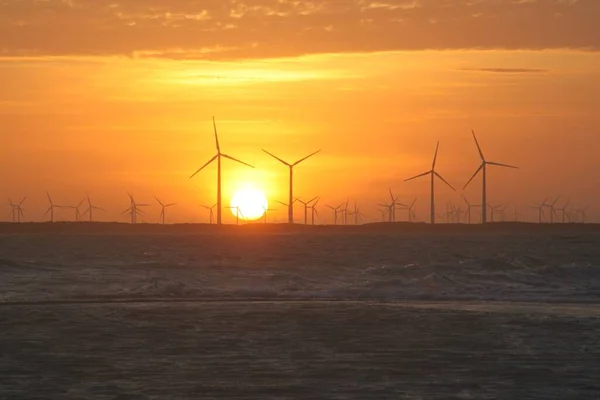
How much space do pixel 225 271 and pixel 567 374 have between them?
5801 cm

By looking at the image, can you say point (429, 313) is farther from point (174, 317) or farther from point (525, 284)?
point (525, 284)

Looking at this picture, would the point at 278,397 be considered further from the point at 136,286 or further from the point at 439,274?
the point at 439,274

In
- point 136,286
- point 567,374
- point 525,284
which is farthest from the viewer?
point 525,284

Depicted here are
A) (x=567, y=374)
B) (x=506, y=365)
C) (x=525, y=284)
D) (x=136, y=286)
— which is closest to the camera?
(x=567, y=374)

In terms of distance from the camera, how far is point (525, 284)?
2756 inches

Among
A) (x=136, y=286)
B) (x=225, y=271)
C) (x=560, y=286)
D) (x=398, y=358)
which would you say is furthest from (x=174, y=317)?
(x=225, y=271)

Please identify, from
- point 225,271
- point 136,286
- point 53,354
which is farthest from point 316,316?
point 225,271

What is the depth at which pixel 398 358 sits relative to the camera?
27.2 meters

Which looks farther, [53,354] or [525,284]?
[525,284]

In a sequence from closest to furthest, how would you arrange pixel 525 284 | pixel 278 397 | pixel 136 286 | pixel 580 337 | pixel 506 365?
pixel 278 397
pixel 506 365
pixel 580 337
pixel 136 286
pixel 525 284

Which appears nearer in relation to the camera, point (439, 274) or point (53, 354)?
point (53, 354)

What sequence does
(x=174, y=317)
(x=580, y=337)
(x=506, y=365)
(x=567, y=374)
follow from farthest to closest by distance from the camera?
1. (x=174, y=317)
2. (x=580, y=337)
3. (x=506, y=365)
4. (x=567, y=374)

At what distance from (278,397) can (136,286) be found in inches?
1673

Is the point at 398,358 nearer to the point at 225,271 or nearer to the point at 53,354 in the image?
the point at 53,354
